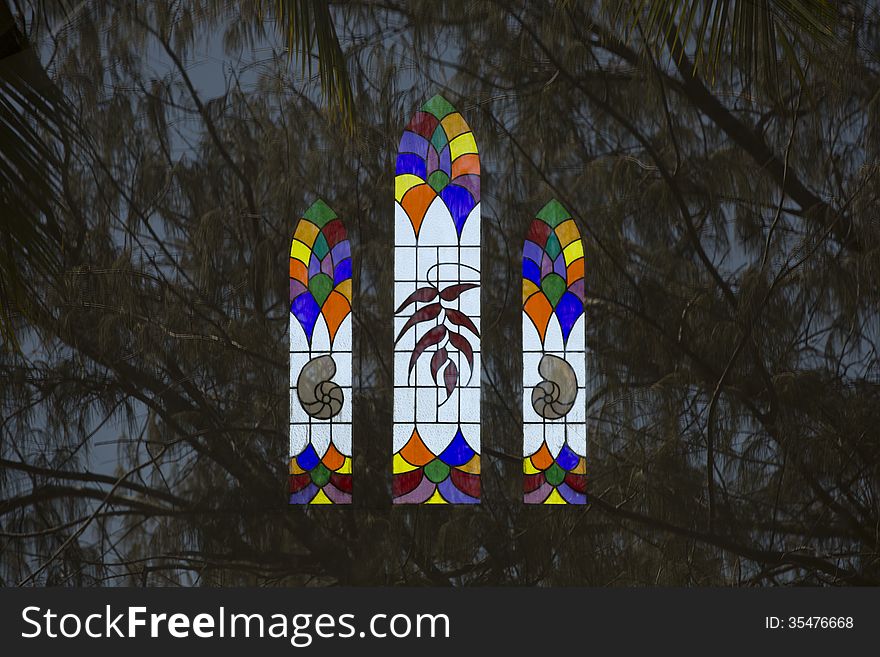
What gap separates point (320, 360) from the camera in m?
3.34

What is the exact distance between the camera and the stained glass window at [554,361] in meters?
3.29

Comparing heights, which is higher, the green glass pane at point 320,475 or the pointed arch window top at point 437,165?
the pointed arch window top at point 437,165

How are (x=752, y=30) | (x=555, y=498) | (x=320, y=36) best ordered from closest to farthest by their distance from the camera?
Result: (x=320, y=36) < (x=752, y=30) < (x=555, y=498)

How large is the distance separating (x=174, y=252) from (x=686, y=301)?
4.68ft

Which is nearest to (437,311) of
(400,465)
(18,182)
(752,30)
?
(400,465)

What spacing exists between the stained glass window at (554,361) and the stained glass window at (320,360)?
50cm

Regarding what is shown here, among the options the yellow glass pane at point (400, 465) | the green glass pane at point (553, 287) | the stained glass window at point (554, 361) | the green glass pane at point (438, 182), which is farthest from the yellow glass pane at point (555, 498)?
the green glass pane at point (438, 182)

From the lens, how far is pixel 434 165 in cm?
340

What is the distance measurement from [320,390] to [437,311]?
0.39m

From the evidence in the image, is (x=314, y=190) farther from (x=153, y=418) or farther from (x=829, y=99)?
(x=829, y=99)

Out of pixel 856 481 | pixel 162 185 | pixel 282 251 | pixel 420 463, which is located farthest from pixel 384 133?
pixel 856 481

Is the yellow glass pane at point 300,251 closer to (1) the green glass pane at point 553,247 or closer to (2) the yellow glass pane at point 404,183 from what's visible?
(2) the yellow glass pane at point 404,183

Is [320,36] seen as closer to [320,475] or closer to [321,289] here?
[321,289]

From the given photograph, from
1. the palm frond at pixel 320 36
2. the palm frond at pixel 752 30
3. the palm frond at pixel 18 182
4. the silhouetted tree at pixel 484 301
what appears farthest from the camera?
the silhouetted tree at pixel 484 301
